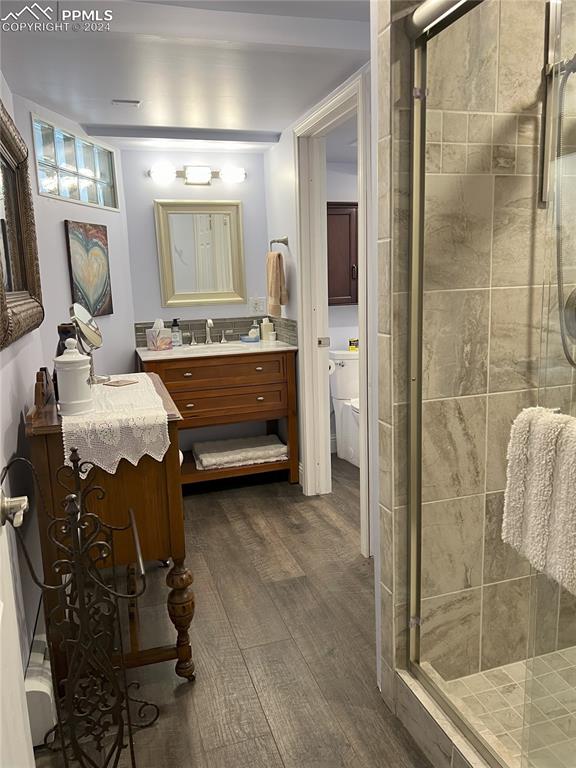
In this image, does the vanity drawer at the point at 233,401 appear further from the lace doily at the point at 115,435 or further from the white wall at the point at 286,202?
the lace doily at the point at 115,435

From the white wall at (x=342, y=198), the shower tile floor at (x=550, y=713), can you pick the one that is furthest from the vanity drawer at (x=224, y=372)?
the shower tile floor at (x=550, y=713)

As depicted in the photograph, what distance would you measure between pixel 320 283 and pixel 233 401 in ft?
3.07

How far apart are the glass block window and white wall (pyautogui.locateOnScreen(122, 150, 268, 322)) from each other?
253 mm

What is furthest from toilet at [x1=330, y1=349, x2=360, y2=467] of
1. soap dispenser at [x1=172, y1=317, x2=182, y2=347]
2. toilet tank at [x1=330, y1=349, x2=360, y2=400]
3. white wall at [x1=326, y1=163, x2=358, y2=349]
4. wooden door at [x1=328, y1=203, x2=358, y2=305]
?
soap dispenser at [x1=172, y1=317, x2=182, y2=347]

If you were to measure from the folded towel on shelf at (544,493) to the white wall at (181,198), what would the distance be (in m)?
3.26

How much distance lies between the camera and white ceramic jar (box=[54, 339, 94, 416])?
73.7 inches

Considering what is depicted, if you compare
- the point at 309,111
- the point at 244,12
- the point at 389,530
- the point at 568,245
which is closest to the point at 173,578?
the point at 389,530

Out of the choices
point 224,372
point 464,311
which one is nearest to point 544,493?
point 464,311

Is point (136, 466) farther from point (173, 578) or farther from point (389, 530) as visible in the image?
point (389, 530)

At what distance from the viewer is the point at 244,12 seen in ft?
7.27

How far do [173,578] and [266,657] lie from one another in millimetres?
497

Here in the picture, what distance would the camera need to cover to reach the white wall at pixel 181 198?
4070 millimetres

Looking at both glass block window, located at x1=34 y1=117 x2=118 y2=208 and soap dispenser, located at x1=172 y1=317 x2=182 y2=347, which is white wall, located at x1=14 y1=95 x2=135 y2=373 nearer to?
glass block window, located at x1=34 y1=117 x2=118 y2=208

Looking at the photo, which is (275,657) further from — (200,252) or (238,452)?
(200,252)
